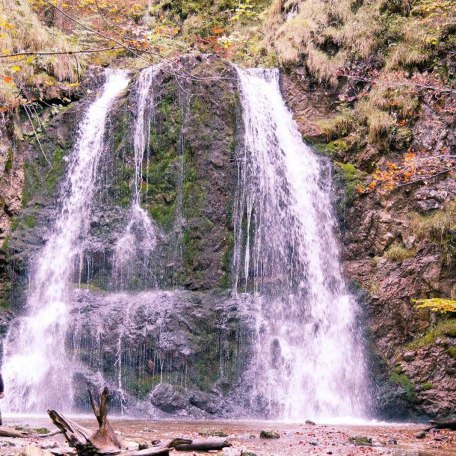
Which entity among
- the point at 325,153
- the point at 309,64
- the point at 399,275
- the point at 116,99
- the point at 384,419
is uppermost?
the point at 309,64

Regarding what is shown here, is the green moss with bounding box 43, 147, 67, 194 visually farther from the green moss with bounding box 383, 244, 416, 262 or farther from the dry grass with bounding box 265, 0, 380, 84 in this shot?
Answer: the green moss with bounding box 383, 244, 416, 262

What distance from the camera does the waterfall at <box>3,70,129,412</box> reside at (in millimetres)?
11438

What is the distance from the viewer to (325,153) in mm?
15117

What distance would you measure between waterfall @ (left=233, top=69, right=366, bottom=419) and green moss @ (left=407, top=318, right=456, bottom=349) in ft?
3.96

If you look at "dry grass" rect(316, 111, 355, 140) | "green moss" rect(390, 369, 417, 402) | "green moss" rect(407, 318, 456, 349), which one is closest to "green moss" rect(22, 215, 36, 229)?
"dry grass" rect(316, 111, 355, 140)

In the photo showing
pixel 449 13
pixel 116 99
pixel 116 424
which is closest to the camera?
pixel 116 424

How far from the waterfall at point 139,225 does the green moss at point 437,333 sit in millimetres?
6040

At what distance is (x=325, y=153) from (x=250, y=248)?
3430mm

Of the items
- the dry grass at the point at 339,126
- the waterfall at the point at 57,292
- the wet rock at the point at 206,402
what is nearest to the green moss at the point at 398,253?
the dry grass at the point at 339,126

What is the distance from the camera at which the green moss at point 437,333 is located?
12.1m

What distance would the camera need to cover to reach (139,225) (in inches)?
550

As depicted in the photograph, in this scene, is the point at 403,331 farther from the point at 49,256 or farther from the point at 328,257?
the point at 49,256

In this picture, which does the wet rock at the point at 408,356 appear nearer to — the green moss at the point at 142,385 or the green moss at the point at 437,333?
the green moss at the point at 437,333

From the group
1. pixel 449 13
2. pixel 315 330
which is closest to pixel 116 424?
pixel 315 330
